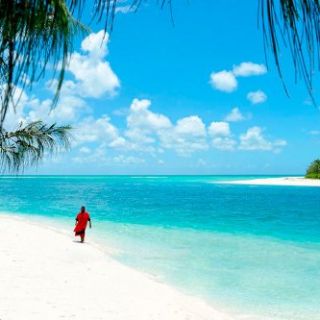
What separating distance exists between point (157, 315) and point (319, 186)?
9459cm

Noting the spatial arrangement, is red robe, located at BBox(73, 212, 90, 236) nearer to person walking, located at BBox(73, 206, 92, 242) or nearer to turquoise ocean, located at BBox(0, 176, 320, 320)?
person walking, located at BBox(73, 206, 92, 242)

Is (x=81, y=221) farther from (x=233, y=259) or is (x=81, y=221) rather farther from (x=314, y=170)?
(x=314, y=170)

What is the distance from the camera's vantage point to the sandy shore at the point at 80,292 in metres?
6.49

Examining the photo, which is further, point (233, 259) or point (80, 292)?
point (233, 259)

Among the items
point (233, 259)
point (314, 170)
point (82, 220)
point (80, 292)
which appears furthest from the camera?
point (314, 170)

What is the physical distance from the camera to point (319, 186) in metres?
93.8

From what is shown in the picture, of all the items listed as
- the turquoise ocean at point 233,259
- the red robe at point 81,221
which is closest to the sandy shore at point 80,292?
the turquoise ocean at point 233,259

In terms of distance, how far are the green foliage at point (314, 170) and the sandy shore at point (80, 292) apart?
88.1m

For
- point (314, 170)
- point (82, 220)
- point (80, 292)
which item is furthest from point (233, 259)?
point (314, 170)

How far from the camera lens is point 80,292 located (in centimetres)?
767

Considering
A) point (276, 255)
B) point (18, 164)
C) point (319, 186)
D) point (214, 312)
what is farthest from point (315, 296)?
point (319, 186)

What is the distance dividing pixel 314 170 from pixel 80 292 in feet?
314

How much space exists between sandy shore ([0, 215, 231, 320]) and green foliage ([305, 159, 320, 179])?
88072 mm

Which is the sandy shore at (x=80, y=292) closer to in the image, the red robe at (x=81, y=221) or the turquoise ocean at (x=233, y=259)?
the turquoise ocean at (x=233, y=259)
